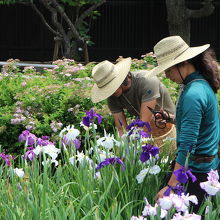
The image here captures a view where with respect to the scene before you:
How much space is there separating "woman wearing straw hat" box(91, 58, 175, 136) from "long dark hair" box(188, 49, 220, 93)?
3.02 ft

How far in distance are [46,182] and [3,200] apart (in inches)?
11.3

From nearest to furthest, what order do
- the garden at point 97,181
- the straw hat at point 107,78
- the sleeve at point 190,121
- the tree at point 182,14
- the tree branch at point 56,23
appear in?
1. the garden at point 97,181
2. the sleeve at point 190,121
3. the straw hat at point 107,78
4. the tree at point 182,14
5. the tree branch at point 56,23

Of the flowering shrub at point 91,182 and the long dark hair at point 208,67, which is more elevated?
the long dark hair at point 208,67

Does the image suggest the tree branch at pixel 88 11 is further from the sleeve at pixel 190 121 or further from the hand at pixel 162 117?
the sleeve at pixel 190 121

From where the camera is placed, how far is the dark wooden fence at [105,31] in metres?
17.2

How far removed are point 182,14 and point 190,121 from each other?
1165 centimetres

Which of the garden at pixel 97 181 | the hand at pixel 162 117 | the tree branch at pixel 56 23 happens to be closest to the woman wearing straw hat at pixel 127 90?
the hand at pixel 162 117

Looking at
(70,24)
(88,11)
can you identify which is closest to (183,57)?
(70,24)

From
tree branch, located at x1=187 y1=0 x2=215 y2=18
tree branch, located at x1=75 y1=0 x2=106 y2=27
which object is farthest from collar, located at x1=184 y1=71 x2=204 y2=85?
tree branch, located at x1=187 y1=0 x2=215 y2=18

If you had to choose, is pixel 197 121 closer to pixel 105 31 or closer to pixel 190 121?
pixel 190 121

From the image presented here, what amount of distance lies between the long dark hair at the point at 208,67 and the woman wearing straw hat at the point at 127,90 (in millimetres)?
921

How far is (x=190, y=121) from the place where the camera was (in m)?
2.92

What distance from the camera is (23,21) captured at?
57.0 feet

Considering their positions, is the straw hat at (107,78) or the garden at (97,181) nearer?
the garden at (97,181)
